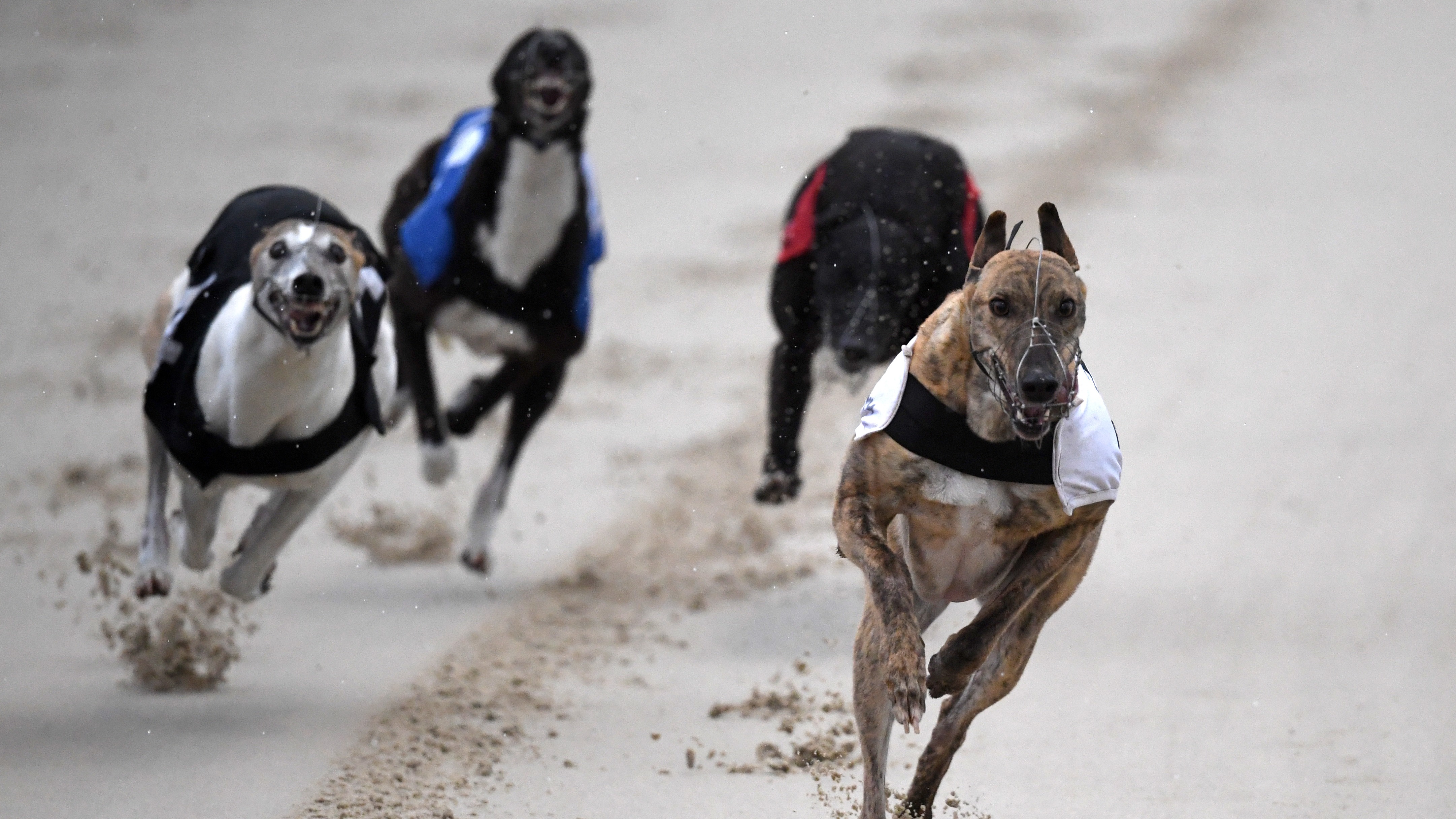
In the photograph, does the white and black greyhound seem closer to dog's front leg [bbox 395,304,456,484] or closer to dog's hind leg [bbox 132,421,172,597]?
dog's hind leg [bbox 132,421,172,597]

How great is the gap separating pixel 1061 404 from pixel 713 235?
338 inches

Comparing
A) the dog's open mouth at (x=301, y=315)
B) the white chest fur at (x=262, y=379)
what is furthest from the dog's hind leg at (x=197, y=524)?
the dog's open mouth at (x=301, y=315)

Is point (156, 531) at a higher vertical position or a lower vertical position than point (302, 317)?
lower

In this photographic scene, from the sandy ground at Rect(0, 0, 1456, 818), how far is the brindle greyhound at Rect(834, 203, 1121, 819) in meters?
0.57

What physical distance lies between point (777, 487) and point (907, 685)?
218 cm

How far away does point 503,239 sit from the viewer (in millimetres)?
5797

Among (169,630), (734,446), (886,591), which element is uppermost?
(886,591)

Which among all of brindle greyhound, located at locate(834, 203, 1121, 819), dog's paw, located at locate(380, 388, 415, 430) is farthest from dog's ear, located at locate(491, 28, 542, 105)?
brindle greyhound, located at locate(834, 203, 1121, 819)

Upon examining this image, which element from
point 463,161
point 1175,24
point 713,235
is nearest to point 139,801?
point 463,161

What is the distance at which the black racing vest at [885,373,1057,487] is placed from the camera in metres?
3.34

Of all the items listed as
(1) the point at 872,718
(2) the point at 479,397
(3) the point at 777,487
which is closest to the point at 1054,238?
(1) the point at 872,718

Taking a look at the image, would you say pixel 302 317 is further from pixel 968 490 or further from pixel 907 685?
pixel 907 685

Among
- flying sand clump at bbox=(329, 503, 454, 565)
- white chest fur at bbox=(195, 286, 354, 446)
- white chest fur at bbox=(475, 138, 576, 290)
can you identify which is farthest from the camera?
flying sand clump at bbox=(329, 503, 454, 565)

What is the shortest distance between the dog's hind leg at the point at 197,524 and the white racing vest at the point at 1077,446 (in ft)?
6.11
